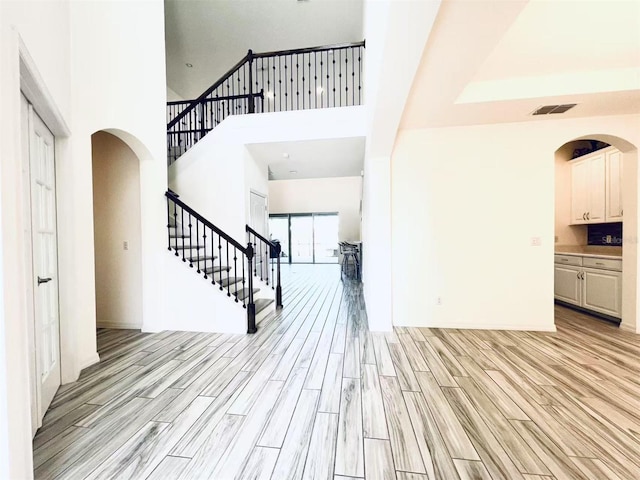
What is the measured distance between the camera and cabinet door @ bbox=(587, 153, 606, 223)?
13.3 ft

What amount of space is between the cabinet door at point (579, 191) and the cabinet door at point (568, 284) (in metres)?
0.90

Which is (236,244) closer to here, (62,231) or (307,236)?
(62,231)

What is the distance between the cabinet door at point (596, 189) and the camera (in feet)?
13.3

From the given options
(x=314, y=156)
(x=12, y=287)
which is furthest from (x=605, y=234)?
(x=12, y=287)

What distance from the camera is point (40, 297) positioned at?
196 cm

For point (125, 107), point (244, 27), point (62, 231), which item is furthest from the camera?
point (244, 27)

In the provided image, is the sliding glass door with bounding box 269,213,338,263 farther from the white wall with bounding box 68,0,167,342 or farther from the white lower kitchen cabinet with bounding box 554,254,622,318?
the white wall with bounding box 68,0,167,342

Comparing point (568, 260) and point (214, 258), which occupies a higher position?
point (214, 258)

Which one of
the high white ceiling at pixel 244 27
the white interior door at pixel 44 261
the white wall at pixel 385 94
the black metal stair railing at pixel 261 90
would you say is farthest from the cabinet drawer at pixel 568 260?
the white interior door at pixel 44 261

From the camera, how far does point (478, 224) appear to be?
3465mm

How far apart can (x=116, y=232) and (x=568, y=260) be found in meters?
6.68

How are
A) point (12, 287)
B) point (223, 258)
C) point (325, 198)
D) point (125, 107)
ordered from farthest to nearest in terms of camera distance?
point (325, 198), point (223, 258), point (125, 107), point (12, 287)

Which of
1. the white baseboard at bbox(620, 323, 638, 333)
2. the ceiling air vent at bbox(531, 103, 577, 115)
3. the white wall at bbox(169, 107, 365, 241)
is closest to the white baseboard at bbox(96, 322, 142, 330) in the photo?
the white wall at bbox(169, 107, 365, 241)

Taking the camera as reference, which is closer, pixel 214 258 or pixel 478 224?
pixel 478 224
